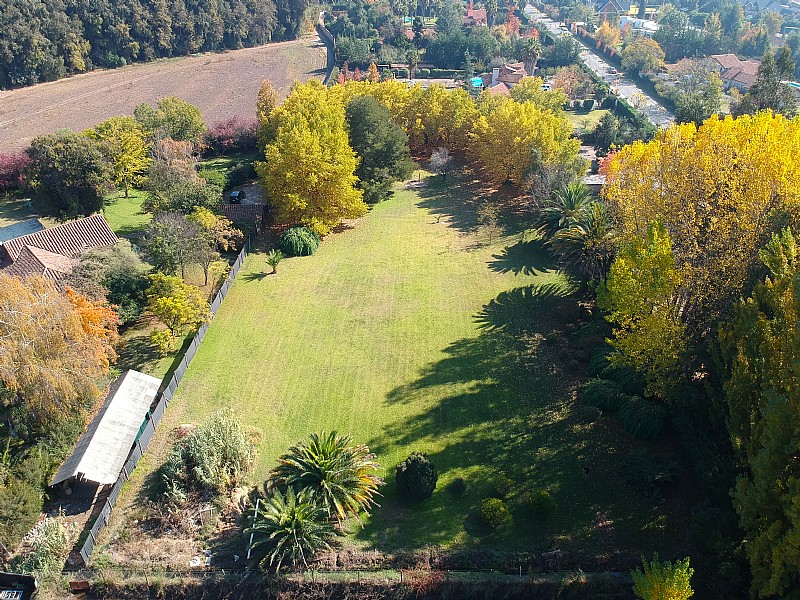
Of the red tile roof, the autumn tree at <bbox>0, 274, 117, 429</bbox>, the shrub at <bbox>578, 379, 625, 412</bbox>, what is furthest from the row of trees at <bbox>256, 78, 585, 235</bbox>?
the shrub at <bbox>578, 379, 625, 412</bbox>

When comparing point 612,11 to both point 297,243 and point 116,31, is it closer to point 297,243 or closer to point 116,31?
point 116,31

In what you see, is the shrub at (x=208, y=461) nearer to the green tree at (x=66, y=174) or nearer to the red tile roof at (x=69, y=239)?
the red tile roof at (x=69, y=239)

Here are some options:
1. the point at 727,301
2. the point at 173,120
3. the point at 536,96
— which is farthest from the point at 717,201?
the point at 173,120

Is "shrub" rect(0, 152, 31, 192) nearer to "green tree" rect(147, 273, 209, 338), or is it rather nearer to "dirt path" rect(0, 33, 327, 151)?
"dirt path" rect(0, 33, 327, 151)

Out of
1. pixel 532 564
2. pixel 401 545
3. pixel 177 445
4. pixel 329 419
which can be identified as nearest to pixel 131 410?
pixel 177 445

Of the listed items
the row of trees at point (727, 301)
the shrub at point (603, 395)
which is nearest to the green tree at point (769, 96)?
the row of trees at point (727, 301)

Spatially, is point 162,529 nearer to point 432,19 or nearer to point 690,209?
point 690,209
